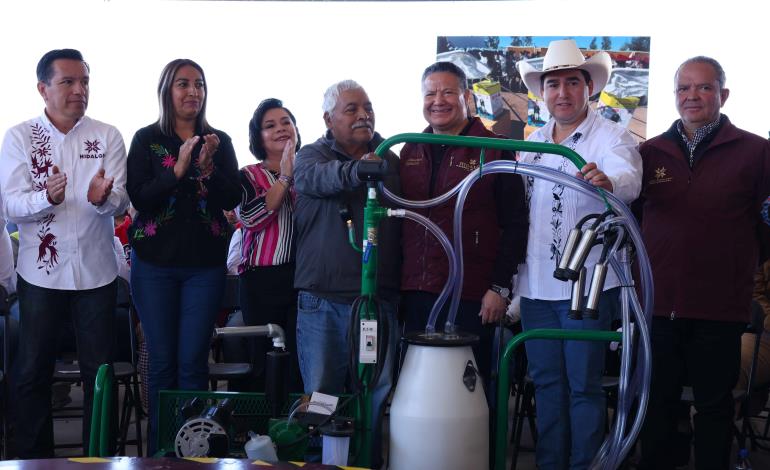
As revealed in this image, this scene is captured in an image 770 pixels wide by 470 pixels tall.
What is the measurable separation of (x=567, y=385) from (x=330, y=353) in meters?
0.79

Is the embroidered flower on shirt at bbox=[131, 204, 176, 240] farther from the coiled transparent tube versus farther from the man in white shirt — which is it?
the coiled transparent tube

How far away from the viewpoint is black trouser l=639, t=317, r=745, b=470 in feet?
9.90

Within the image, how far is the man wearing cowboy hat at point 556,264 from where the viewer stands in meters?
2.63

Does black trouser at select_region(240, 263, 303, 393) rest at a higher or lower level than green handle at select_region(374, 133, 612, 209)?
lower

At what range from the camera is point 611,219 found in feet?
6.79

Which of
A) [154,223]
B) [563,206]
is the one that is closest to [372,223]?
[563,206]

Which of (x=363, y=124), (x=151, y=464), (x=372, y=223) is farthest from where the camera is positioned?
(x=363, y=124)

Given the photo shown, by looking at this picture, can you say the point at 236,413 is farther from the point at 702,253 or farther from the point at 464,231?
the point at 702,253

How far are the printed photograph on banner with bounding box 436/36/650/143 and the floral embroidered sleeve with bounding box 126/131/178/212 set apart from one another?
10.1 feet

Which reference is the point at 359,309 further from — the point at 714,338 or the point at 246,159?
the point at 246,159

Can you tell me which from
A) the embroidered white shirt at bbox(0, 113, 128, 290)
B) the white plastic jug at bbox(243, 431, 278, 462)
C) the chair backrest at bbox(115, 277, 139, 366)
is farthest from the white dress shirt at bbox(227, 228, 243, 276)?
the white plastic jug at bbox(243, 431, 278, 462)

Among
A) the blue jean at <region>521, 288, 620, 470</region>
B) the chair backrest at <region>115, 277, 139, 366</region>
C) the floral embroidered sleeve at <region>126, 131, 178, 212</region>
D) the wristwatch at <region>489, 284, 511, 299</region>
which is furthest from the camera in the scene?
the chair backrest at <region>115, 277, 139, 366</region>

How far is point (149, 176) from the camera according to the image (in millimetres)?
3078

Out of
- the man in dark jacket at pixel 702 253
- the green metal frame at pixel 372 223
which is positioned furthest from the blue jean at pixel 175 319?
the man in dark jacket at pixel 702 253
